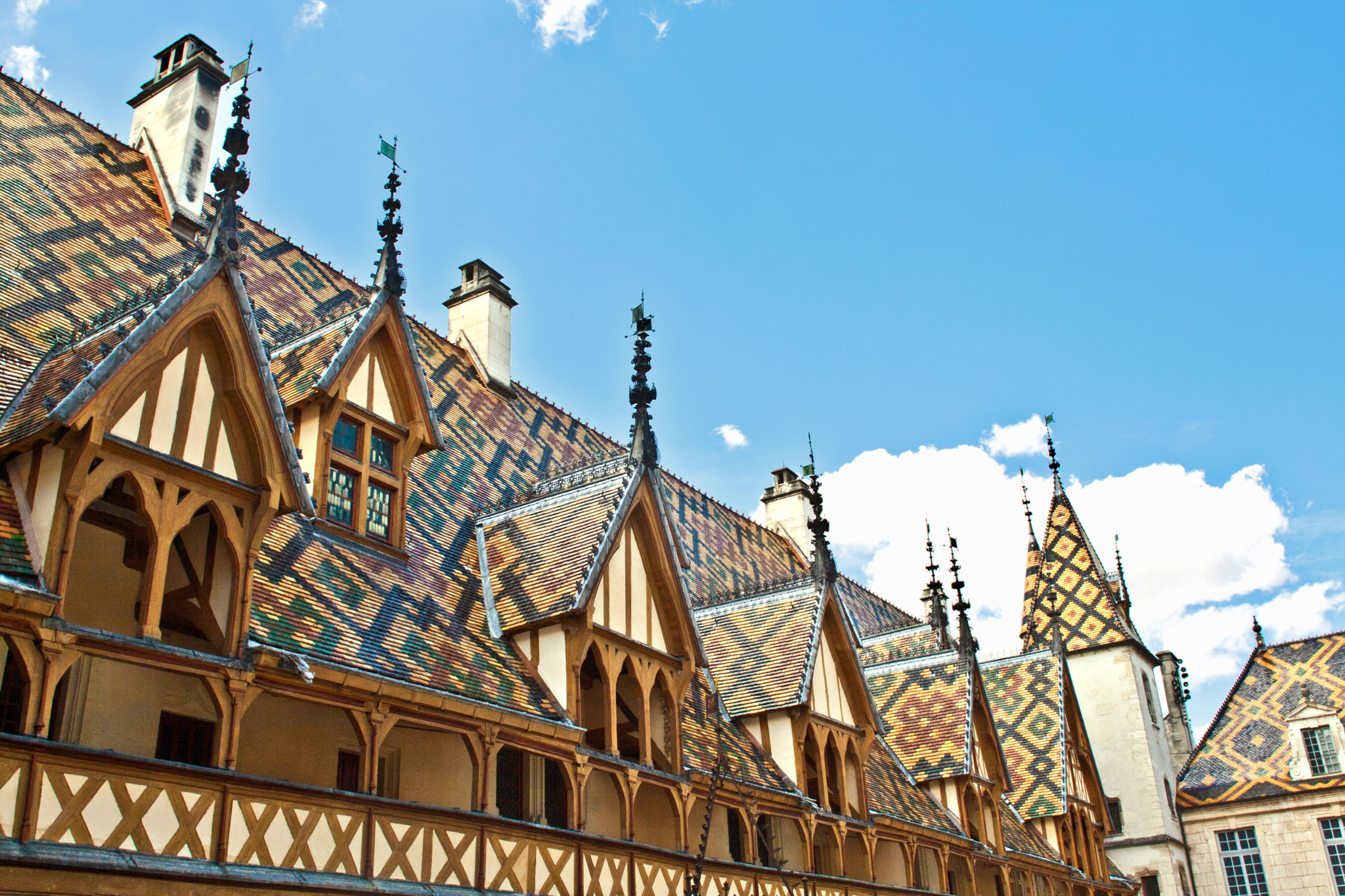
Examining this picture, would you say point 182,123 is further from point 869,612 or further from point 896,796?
point 869,612

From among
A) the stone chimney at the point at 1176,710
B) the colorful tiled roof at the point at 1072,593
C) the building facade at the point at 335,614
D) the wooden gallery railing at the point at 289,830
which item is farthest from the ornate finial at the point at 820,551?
the stone chimney at the point at 1176,710

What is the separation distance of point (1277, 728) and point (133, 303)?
38.7 metres

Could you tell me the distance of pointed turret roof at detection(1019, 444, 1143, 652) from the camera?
40.7m

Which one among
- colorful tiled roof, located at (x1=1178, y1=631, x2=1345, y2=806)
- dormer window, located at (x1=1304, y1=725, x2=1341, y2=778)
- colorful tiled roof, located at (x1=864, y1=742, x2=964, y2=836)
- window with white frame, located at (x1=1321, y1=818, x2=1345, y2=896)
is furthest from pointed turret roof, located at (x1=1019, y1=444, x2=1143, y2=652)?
colorful tiled roof, located at (x1=864, y1=742, x2=964, y2=836)

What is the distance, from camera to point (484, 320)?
23.7 meters

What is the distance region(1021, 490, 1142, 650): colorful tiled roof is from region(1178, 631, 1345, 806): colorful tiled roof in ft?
14.9

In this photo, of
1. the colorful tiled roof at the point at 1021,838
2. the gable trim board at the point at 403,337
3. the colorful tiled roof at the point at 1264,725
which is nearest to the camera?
the gable trim board at the point at 403,337

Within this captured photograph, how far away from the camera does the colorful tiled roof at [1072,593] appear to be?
133 feet

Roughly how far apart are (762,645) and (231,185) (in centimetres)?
1176

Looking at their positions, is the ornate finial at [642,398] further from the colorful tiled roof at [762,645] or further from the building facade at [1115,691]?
the building facade at [1115,691]

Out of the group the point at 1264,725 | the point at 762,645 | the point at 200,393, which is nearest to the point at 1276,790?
the point at 1264,725

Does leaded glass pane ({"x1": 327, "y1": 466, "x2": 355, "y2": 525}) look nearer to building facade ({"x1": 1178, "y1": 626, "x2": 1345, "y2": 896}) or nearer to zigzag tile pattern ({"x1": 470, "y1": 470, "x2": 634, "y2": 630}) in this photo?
zigzag tile pattern ({"x1": 470, "y1": 470, "x2": 634, "y2": 630})

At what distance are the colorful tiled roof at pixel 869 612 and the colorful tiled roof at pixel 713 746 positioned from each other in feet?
43.2

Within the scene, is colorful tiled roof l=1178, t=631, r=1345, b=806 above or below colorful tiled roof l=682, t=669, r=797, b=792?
above
